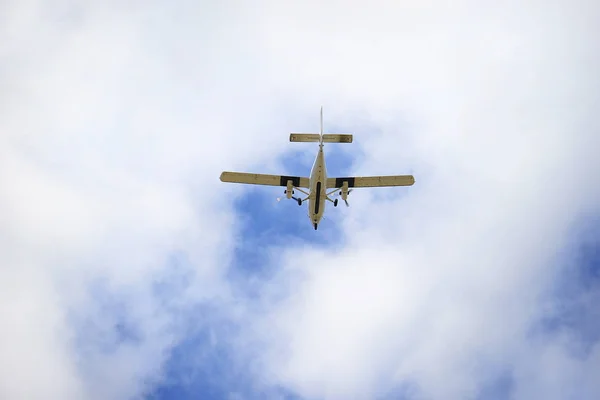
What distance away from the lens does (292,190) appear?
5772 cm

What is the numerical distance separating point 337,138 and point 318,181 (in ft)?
12.5

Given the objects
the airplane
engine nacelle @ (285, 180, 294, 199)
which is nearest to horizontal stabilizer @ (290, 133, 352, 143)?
the airplane

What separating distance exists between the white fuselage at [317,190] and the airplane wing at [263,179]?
11.4 ft

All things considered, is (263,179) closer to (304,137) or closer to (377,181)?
(304,137)

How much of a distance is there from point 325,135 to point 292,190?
22.6 ft

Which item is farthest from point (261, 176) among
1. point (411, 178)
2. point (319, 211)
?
point (411, 178)

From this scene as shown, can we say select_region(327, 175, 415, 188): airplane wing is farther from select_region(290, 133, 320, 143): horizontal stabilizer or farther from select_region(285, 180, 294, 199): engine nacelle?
select_region(290, 133, 320, 143): horizontal stabilizer

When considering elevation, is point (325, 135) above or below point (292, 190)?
above

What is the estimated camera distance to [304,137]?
5347cm

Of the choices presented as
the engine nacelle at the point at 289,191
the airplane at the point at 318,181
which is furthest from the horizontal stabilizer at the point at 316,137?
the engine nacelle at the point at 289,191

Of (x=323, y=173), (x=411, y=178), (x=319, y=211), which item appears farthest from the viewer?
(x=411, y=178)

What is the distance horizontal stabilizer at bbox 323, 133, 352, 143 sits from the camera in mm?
53219

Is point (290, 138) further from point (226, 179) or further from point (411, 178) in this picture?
point (411, 178)

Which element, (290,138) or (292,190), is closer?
(290,138)
